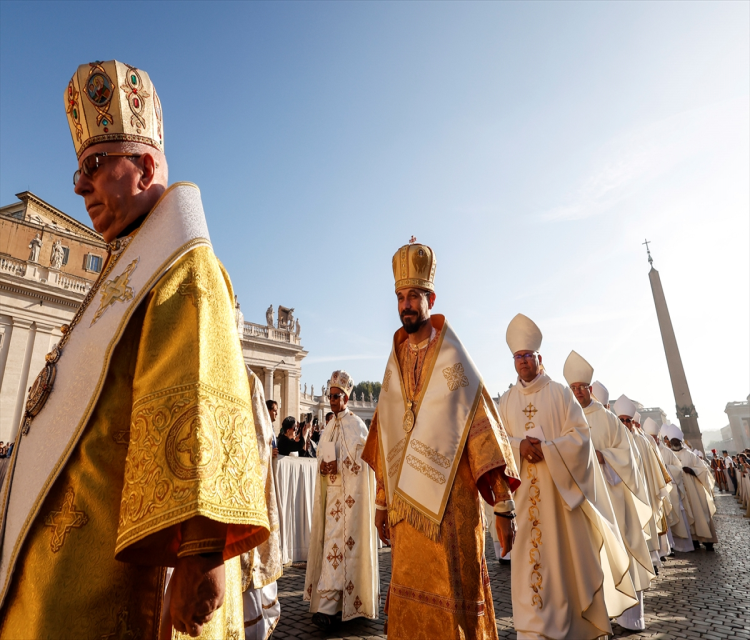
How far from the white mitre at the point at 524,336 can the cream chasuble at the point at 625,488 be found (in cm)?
194

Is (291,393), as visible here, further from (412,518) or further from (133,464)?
(133,464)

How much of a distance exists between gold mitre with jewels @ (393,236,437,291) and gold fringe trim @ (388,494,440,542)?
5.20 ft

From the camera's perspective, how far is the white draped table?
8703mm

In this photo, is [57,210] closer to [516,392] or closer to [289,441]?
[289,441]

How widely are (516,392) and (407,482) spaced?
2351 mm

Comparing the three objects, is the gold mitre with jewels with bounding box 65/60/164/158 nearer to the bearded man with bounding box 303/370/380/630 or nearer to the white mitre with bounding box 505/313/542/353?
the bearded man with bounding box 303/370/380/630

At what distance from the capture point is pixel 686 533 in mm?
10445

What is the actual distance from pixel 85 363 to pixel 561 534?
410 centimetres

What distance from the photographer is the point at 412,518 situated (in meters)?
2.99

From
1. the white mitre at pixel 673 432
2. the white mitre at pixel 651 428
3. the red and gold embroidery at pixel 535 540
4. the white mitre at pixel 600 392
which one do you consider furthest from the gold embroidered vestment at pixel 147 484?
the white mitre at pixel 673 432

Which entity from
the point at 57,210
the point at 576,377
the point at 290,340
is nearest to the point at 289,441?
the point at 576,377

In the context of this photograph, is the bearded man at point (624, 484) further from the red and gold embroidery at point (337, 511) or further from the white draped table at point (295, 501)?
the white draped table at point (295, 501)

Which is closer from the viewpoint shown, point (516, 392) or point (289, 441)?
point (516, 392)

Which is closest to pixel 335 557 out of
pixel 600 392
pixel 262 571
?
pixel 262 571
